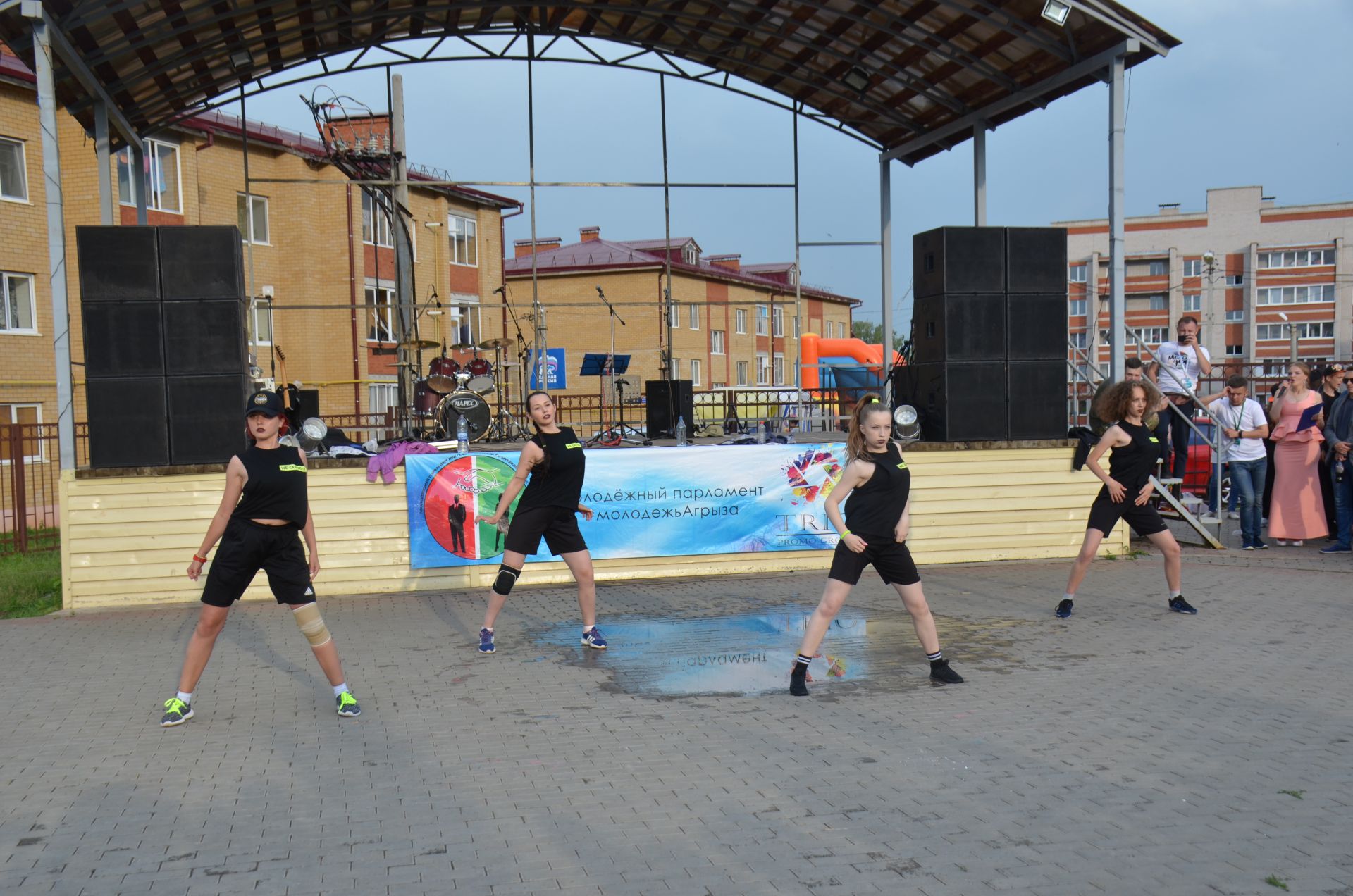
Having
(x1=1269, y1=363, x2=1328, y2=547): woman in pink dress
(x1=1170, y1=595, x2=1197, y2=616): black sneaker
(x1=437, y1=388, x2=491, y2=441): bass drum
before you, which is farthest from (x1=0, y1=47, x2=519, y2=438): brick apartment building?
(x1=1170, y1=595, x2=1197, y2=616): black sneaker

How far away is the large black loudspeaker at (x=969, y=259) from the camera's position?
37.9 feet

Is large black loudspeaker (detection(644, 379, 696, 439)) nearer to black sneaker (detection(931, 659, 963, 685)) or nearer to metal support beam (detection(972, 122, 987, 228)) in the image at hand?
metal support beam (detection(972, 122, 987, 228))

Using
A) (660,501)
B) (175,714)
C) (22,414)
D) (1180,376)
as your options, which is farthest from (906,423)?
(22,414)

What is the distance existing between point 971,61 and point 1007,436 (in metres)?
4.57

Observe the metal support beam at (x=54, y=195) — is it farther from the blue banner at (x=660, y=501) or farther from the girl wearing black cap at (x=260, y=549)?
the girl wearing black cap at (x=260, y=549)

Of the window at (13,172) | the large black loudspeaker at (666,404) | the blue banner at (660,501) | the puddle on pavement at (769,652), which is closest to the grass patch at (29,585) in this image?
the blue banner at (660,501)

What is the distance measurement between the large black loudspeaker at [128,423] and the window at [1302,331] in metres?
90.5

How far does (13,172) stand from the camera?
25234 mm

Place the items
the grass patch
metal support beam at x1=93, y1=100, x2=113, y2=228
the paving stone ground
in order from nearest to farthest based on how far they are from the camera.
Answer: the paving stone ground, the grass patch, metal support beam at x1=93, y1=100, x2=113, y2=228

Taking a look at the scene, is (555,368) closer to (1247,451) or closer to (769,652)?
(1247,451)

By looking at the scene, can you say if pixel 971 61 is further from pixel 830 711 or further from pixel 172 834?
pixel 172 834

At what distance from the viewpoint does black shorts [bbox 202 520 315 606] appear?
6.18m

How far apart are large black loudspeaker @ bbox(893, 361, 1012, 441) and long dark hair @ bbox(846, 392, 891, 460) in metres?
5.06

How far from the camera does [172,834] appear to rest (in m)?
4.56
